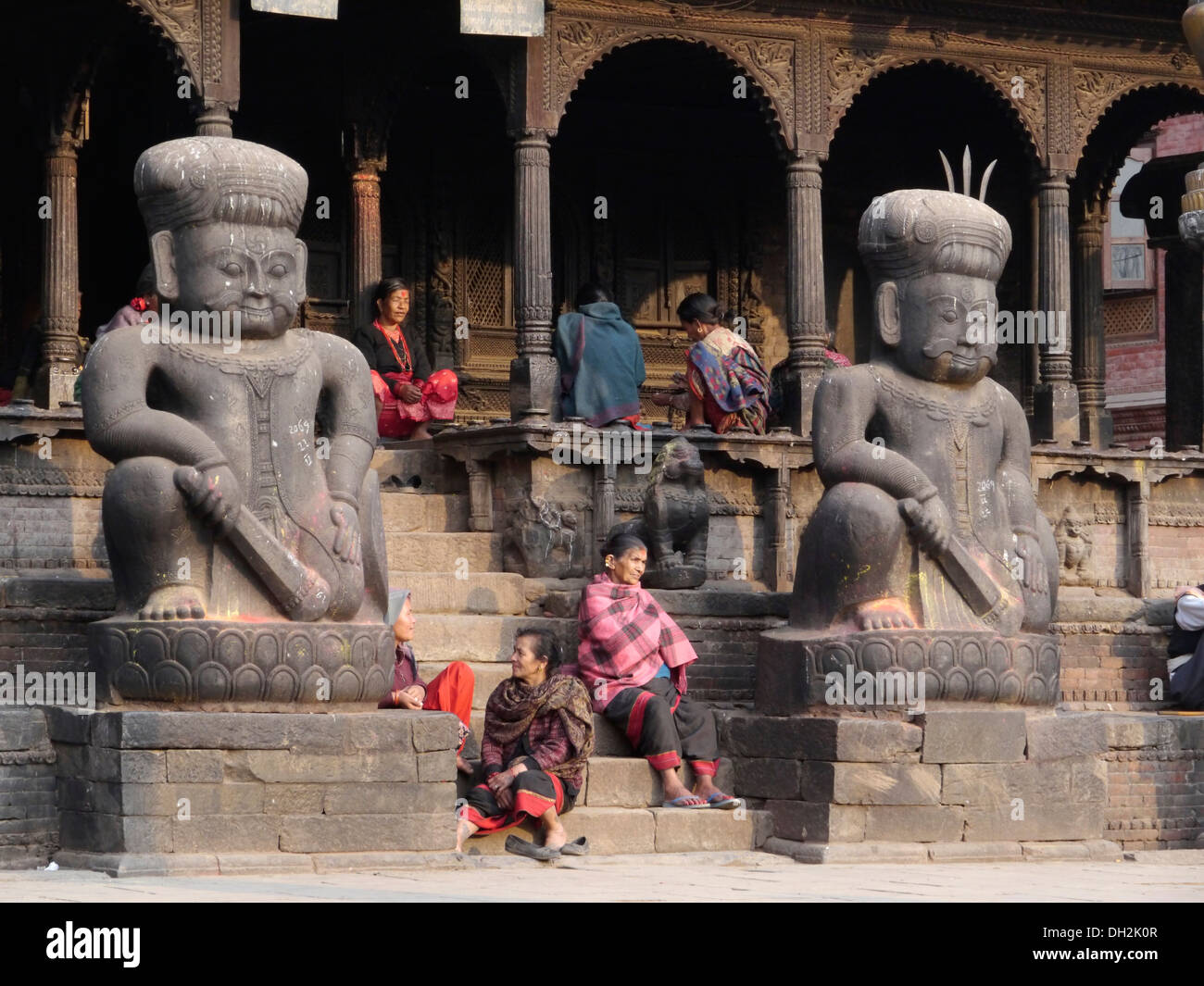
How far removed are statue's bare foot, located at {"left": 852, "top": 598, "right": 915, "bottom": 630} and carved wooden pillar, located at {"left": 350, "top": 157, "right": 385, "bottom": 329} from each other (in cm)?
607

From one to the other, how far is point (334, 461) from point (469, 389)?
737 centimetres

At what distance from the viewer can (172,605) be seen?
10.5 m

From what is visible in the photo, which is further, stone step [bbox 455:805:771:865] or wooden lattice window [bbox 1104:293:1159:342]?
wooden lattice window [bbox 1104:293:1159:342]

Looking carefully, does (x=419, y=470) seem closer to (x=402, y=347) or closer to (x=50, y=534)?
(x=402, y=347)

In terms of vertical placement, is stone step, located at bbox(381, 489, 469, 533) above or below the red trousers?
above

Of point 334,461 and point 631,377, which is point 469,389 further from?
point 334,461

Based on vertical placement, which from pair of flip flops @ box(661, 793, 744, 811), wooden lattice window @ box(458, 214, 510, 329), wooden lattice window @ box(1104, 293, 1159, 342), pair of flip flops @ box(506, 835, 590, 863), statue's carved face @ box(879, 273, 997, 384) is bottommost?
pair of flip flops @ box(506, 835, 590, 863)

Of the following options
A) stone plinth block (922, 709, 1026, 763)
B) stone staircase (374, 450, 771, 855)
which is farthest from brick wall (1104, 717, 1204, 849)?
stone staircase (374, 450, 771, 855)

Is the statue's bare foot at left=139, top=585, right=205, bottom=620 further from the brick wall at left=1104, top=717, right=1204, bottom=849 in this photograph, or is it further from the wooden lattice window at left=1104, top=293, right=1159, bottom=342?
the wooden lattice window at left=1104, top=293, right=1159, bottom=342

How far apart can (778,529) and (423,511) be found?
6.82ft

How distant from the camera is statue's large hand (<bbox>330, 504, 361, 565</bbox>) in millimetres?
10773

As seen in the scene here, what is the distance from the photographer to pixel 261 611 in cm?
1064

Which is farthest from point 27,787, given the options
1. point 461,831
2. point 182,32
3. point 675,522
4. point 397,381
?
point 182,32

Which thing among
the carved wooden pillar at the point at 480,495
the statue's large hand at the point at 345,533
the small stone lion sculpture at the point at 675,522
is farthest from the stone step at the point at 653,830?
the carved wooden pillar at the point at 480,495
